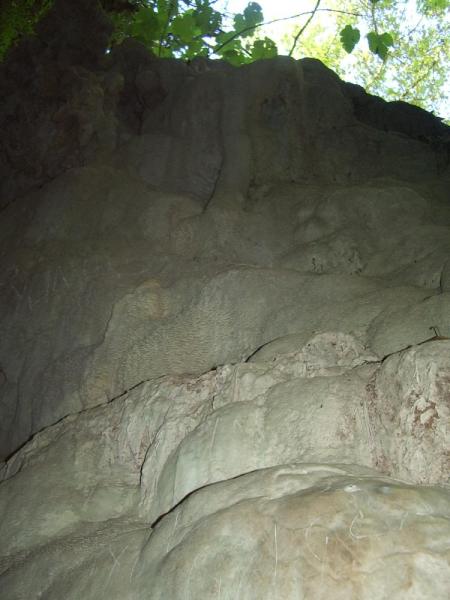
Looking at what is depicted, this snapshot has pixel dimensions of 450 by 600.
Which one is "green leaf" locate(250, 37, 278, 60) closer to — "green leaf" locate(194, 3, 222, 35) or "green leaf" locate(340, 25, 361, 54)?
"green leaf" locate(194, 3, 222, 35)

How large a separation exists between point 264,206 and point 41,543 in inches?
153

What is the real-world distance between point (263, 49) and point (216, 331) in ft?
18.2

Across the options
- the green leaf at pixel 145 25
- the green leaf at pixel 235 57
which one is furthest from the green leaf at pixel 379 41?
the green leaf at pixel 145 25

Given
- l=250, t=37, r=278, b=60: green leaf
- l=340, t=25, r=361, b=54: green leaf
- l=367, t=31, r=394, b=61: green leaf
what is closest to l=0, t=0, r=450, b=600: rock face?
l=340, t=25, r=361, b=54: green leaf

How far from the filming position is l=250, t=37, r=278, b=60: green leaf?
8.17 meters

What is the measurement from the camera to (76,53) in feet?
22.6

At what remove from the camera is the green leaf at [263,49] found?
322 inches

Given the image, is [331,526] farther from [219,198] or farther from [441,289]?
[219,198]

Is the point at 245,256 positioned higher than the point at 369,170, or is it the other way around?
the point at 369,170

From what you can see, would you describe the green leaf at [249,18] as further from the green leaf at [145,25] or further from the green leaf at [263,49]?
the green leaf at [145,25]

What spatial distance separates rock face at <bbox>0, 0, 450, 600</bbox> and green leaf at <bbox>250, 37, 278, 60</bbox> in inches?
52.1

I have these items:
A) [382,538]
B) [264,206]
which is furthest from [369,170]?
[382,538]

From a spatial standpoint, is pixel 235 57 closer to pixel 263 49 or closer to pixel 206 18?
pixel 263 49

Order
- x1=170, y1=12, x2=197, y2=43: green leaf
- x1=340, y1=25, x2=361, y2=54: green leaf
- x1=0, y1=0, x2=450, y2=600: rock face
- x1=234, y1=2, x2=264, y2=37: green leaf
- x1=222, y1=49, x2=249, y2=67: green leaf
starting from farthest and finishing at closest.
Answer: x1=222, y1=49, x2=249, y2=67: green leaf < x1=170, y1=12, x2=197, y2=43: green leaf < x1=234, y1=2, x2=264, y2=37: green leaf < x1=340, y1=25, x2=361, y2=54: green leaf < x1=0, y1=0, x2=450, y2=600: rock face
